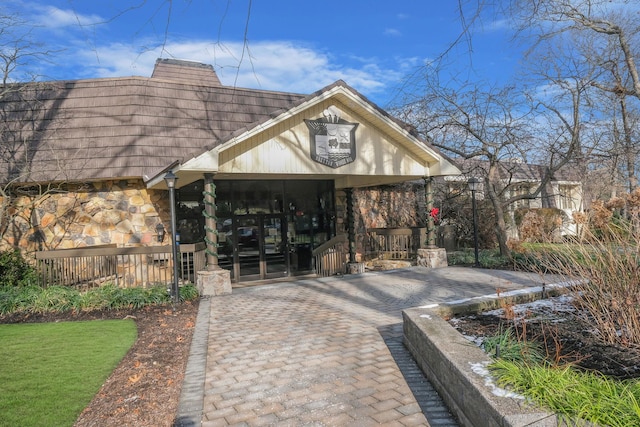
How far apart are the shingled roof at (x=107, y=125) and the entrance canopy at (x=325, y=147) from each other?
3.77ft

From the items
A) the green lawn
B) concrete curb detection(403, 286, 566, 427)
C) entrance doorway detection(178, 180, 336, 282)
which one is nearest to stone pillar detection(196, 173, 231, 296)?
the green lawn

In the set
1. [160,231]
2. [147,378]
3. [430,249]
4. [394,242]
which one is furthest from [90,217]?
[430,249]

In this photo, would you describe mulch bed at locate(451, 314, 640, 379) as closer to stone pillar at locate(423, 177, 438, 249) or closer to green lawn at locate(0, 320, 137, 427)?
green lawn at locate(0, 320, 137, 427)

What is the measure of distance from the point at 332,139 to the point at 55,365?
321 inches

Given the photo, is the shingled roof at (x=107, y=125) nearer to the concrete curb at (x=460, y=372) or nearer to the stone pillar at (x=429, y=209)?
the stone pillar at (x=429, y=209)

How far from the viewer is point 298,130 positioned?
36.2 feet

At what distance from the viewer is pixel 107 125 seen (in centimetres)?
1242

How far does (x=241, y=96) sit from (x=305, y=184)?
12.4ft

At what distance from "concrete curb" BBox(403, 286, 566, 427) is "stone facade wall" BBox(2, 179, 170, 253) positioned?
9.34 meters

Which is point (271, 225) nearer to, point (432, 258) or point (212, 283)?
point (212, 283)

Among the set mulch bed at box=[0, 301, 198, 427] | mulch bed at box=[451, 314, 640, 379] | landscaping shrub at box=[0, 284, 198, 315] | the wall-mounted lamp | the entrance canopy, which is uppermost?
the entrance canopy

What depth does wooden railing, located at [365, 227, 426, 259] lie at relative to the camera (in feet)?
48.0

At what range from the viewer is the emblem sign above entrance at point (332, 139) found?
11.2 meters

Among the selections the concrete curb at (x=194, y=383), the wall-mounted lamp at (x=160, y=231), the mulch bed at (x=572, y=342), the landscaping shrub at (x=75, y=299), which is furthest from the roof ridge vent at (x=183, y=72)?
the mulch bed at (x=572, y=342)
